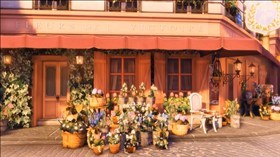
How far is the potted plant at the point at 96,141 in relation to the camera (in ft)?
19.6

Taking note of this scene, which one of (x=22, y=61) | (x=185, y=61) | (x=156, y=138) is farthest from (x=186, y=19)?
(x=22, y=61)

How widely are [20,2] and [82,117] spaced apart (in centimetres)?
552

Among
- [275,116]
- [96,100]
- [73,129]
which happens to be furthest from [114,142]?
[275,116]

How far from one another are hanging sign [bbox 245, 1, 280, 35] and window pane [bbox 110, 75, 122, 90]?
780 cm

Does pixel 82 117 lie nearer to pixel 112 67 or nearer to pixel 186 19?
pixel 112 67

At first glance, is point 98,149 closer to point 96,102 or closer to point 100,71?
point 96,102

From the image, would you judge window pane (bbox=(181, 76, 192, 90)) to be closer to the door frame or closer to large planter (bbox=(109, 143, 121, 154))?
the door frame

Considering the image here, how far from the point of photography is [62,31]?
372 inches

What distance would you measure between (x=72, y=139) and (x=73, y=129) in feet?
0.89

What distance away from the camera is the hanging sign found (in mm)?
13124

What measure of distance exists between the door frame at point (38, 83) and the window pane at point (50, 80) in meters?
0.22

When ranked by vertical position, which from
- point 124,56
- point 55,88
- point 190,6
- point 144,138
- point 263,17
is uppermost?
point 263,17

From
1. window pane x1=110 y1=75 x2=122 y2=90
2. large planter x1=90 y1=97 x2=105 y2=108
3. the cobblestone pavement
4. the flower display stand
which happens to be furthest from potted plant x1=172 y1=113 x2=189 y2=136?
the flower display stand

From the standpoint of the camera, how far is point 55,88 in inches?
379
